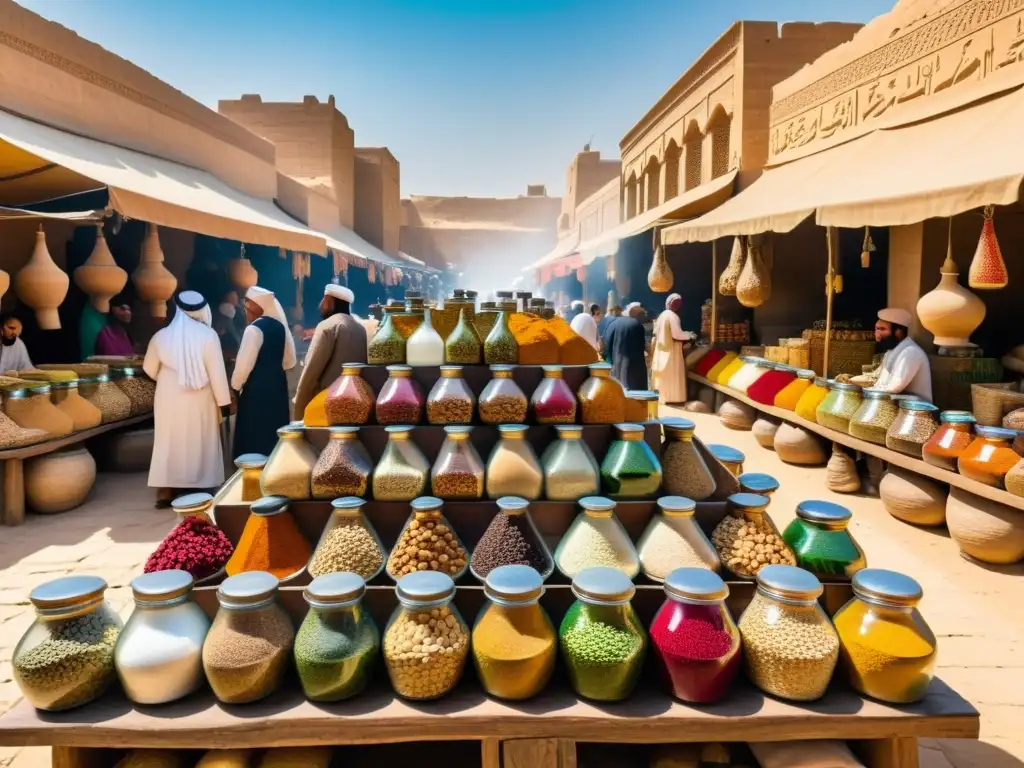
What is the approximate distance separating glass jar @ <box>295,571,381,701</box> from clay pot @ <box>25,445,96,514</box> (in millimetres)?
3400

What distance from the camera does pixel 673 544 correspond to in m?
1.80

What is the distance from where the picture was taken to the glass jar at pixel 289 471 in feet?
6.61

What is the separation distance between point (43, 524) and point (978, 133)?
6.09m

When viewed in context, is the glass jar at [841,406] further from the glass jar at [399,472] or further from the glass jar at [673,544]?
the glass jar at [399,472]

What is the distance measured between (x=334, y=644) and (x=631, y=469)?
0.93 metres

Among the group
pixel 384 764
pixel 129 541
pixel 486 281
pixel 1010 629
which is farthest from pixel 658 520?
pixel 486 281

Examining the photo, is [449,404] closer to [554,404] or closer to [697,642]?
[554,404]

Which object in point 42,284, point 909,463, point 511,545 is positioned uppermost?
point 42,284

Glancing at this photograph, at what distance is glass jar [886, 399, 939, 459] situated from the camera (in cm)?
387

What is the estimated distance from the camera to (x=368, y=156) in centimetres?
1883

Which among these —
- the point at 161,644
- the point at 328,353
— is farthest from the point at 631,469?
the point at 328,353

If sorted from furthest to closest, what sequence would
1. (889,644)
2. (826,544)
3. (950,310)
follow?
(950,310), (826,544), (889,644)

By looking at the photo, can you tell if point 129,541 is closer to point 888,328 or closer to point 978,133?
point 888,328

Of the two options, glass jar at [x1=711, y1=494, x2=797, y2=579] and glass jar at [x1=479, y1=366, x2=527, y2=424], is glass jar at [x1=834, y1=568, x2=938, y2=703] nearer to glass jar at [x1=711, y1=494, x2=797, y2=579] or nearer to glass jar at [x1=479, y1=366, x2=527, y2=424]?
glass jar at [x1=711, y1=494, x2=797, y2=579]
